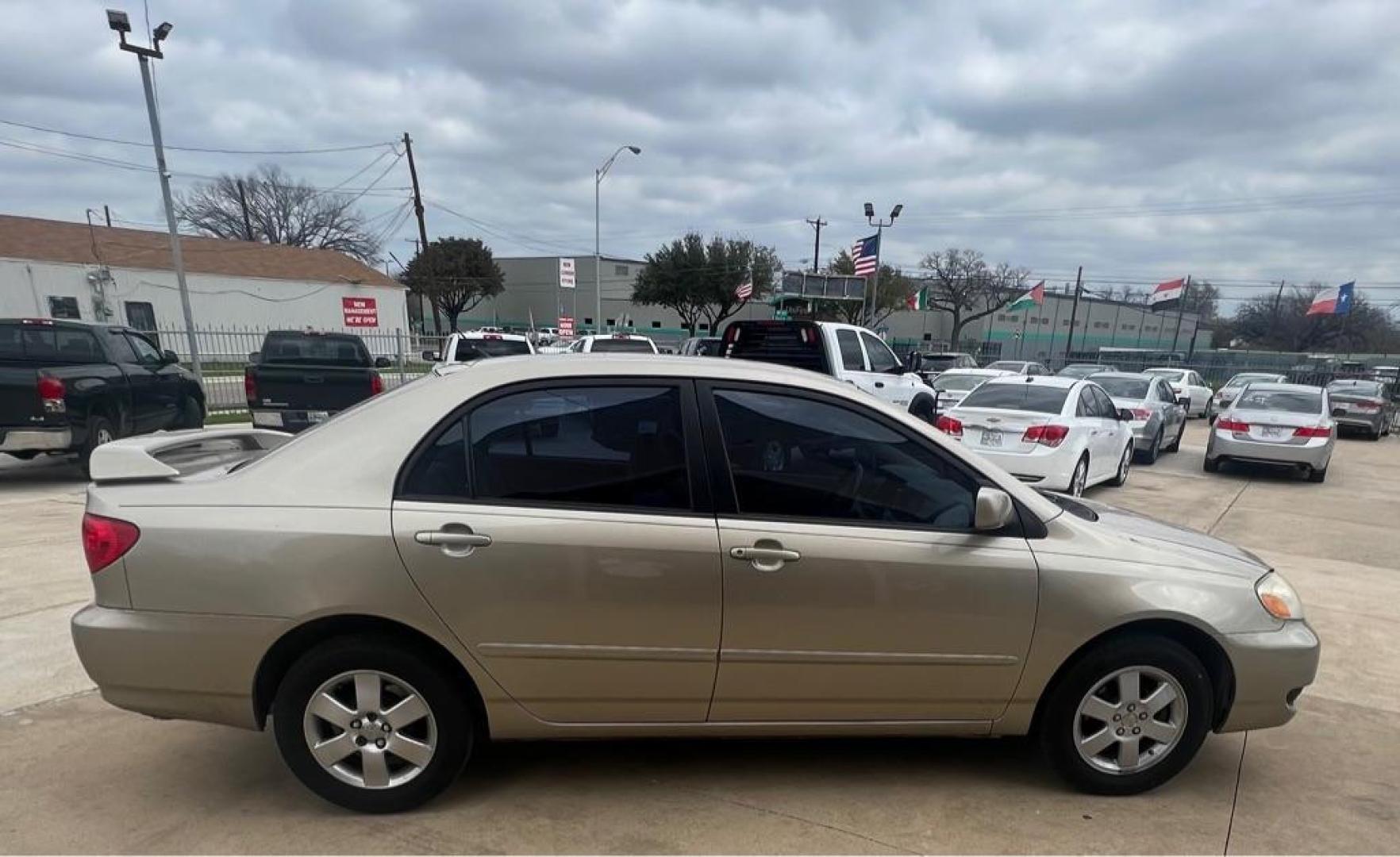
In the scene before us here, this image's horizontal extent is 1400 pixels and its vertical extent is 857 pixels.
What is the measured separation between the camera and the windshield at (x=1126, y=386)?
12.7 metres

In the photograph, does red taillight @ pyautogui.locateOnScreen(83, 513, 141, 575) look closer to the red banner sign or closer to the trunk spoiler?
the trunk spoiler

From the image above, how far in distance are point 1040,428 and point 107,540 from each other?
794 cm

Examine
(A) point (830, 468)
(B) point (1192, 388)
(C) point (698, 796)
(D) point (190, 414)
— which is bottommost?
(B) point (1192, 388)

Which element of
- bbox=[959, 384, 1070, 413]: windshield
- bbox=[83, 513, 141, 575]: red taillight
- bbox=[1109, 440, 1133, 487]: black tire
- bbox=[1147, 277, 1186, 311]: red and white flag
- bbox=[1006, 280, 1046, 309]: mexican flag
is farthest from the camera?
bbox=[1147, 277, 1186, 311]: red and white flag

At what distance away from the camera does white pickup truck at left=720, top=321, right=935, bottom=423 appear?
10.4 metres

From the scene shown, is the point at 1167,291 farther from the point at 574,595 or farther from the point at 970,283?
the point at 574,595

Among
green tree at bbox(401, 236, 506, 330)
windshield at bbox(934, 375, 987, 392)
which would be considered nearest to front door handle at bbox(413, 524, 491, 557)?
windshield at bbox(934, 375, 987, 392)

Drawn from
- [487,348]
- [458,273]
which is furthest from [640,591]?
[458,273]

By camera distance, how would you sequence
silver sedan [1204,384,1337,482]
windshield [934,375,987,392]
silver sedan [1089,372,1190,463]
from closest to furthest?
silver sedan [1204,384,1337,482] → silver sedan [1089,372,1190,463] → windshield [934,375,987,392]

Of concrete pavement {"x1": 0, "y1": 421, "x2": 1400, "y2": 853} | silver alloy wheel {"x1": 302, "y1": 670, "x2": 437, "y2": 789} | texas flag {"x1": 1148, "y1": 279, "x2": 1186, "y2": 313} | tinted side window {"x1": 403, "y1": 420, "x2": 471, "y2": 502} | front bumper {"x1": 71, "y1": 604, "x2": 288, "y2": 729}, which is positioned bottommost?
concrete pavement {"x1": 0, "y1": 421, "x2": 1400, "y2": 853}

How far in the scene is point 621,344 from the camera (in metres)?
15.0

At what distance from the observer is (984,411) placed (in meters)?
8.21

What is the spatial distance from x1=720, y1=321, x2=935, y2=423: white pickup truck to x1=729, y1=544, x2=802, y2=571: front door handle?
782 cm

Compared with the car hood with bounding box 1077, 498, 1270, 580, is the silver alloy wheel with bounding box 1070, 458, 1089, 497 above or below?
below
